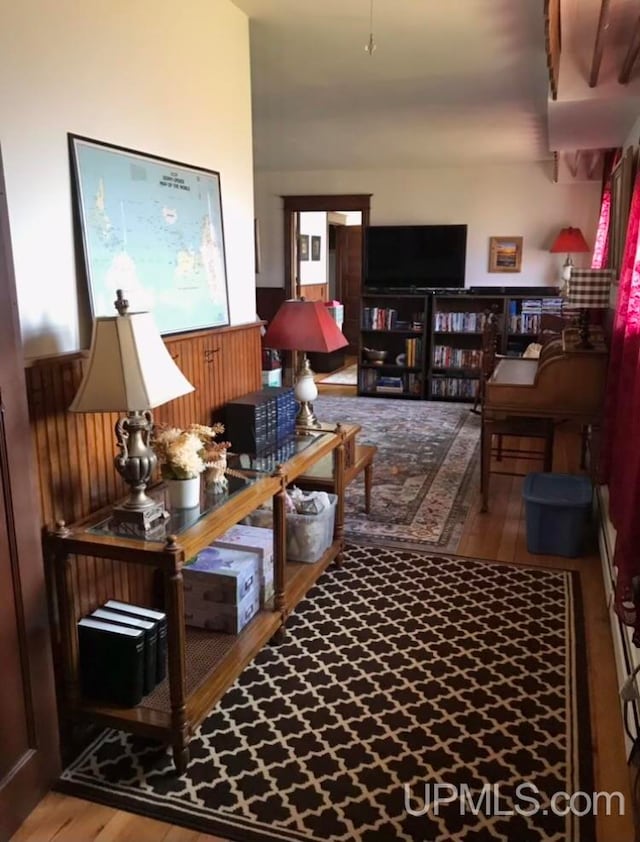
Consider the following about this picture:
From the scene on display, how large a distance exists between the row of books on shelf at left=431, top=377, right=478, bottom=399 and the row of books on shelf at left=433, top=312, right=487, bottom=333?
52 centimetres

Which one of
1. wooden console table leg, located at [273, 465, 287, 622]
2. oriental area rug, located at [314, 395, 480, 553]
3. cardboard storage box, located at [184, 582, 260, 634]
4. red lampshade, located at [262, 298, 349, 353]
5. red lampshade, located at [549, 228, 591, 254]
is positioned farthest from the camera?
red lampshade, located at [549, 228, 591, 254]

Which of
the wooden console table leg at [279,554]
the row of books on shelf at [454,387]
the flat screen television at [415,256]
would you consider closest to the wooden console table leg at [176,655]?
→ the wooden console table leg at [279,554]

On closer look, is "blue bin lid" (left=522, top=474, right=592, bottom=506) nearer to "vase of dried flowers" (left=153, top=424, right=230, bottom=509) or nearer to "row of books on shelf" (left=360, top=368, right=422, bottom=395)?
"vase of dried flowers" (left=153, top=424, right=230, bottom=509)

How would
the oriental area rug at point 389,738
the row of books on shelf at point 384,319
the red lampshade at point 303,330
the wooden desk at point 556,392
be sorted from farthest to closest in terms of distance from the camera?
the row of books on shelf at point 384,319 < the wooden desk at point 556,392 < the red lampshade at point 303,330 < the oriental area rug at point 389,738

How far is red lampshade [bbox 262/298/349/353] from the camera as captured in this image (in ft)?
10.5

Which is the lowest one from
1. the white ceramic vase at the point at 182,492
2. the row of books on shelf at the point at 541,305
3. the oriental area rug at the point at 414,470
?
the oriental area rug at the point at 414,470

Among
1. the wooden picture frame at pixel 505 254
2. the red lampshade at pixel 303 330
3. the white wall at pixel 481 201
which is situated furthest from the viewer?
the wooden picture frame at pixel 505 254

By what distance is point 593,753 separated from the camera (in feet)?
6.91

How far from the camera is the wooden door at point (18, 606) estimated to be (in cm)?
173

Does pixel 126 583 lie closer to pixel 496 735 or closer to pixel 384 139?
pixel 496 735

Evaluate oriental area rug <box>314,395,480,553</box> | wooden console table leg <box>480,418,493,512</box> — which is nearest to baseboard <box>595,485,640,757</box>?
wooden console table leg <box>480,418,493,512</box>

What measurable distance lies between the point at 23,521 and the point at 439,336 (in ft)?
20.7

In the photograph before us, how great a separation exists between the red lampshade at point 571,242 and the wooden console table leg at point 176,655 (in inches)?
239

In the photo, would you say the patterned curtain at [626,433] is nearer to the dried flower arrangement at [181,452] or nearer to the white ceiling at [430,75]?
the white ceiling at [430,75]
